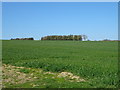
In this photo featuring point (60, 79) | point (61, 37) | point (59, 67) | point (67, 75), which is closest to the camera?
point (60, 79)

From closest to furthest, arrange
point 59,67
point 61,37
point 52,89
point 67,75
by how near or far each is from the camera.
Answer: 1. point 52,89
2. point 67,75
3. point 59,67
4. point 61,37

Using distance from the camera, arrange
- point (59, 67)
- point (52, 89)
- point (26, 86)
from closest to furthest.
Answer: point (52, 89) → point (26, 86) → point (59, 67)

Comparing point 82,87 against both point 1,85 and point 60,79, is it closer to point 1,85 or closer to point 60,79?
point 60,79

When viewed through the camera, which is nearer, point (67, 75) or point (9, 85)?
point (9, 85)

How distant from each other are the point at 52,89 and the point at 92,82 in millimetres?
2535

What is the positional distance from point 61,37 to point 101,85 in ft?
378

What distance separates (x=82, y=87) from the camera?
10.8m

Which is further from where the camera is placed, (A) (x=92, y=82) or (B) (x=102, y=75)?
(B) (x=102, y=75)

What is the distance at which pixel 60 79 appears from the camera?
1288 centimetres

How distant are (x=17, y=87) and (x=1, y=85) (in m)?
1.18

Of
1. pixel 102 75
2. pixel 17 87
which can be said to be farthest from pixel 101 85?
pixel 17 87

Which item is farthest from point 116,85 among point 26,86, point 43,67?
point 43,67

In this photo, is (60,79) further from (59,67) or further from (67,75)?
(59,67)

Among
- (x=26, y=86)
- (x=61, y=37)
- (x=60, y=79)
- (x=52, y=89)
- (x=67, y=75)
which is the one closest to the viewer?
(x=52, y=89)
